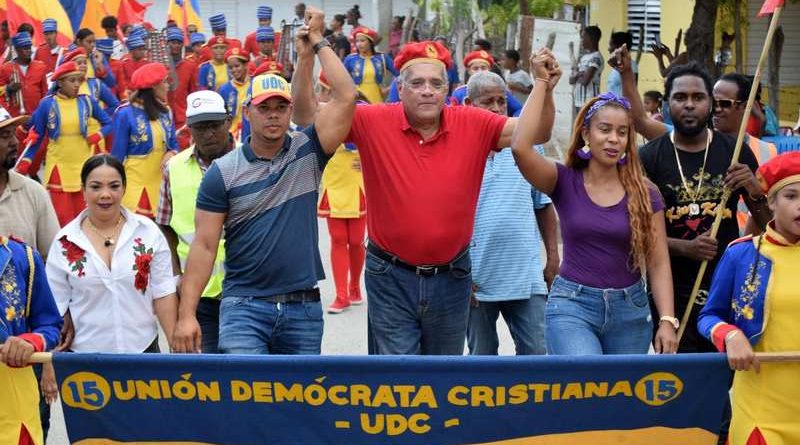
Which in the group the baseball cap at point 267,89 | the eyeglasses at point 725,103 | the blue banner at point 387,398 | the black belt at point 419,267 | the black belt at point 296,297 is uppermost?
the baseball cap at point 267,89

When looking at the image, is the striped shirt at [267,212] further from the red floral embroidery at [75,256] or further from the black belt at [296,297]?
the red floral embroidery at [75,256]

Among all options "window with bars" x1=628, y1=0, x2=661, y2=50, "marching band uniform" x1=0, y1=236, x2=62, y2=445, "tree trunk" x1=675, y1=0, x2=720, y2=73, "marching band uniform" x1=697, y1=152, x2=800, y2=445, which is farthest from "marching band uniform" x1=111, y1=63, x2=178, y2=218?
"window with bars" x1=628, y1=0, x2=661, y2=50

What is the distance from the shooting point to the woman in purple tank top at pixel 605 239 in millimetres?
5766

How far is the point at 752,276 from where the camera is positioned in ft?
16.5

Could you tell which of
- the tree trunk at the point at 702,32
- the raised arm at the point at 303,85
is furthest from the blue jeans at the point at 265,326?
the tree trunk at the point at 702,32

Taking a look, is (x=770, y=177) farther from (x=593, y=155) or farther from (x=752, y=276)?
(x=593, y=155)

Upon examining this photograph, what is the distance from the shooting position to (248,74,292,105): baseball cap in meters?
5.88

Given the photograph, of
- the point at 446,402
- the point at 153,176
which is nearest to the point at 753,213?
the point at 446,402

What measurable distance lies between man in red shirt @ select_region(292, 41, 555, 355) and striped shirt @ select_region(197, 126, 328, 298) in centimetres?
31

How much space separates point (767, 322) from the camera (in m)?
5.00

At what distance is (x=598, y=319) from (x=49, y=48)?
17.8 metres

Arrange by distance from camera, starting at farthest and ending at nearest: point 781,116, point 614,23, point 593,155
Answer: point 614,23 → point 781,116 → point 593,155

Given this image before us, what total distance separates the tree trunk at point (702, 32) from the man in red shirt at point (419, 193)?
8883mm

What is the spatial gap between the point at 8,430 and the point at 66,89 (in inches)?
324
